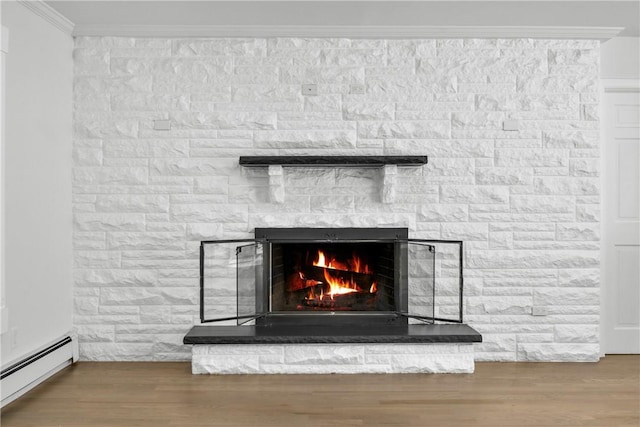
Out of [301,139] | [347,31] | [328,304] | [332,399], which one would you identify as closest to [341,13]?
[347,31]

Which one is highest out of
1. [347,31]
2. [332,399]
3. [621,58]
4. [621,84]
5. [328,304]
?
[347,31]

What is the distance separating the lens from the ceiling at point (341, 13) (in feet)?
10.5

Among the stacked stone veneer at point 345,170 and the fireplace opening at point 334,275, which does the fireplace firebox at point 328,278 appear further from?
the stacked stone veneer at point 345,170

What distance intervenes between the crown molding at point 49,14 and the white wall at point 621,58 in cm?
359

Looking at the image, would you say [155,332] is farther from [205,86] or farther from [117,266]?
[205,86]

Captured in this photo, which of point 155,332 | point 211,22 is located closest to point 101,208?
point 155,332

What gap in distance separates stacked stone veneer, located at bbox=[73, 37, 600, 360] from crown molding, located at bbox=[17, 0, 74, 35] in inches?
8.0

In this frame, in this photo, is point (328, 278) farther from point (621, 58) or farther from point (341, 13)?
point (621, 58)

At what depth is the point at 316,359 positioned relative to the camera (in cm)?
335

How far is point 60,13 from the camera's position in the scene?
334 cm

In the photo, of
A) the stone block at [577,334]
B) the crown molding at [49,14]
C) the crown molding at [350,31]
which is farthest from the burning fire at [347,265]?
the crown molding at [49,14]

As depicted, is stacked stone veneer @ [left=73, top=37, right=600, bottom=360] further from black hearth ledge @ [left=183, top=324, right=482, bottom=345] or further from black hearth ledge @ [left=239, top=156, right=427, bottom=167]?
black hearth ledge @ [left=183, top=324, right=482, bottom=345]

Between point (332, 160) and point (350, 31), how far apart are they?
0.87 meters

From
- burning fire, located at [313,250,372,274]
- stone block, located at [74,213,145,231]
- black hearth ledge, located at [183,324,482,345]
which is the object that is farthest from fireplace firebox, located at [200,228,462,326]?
stone block, located at [74,213,145,231]
